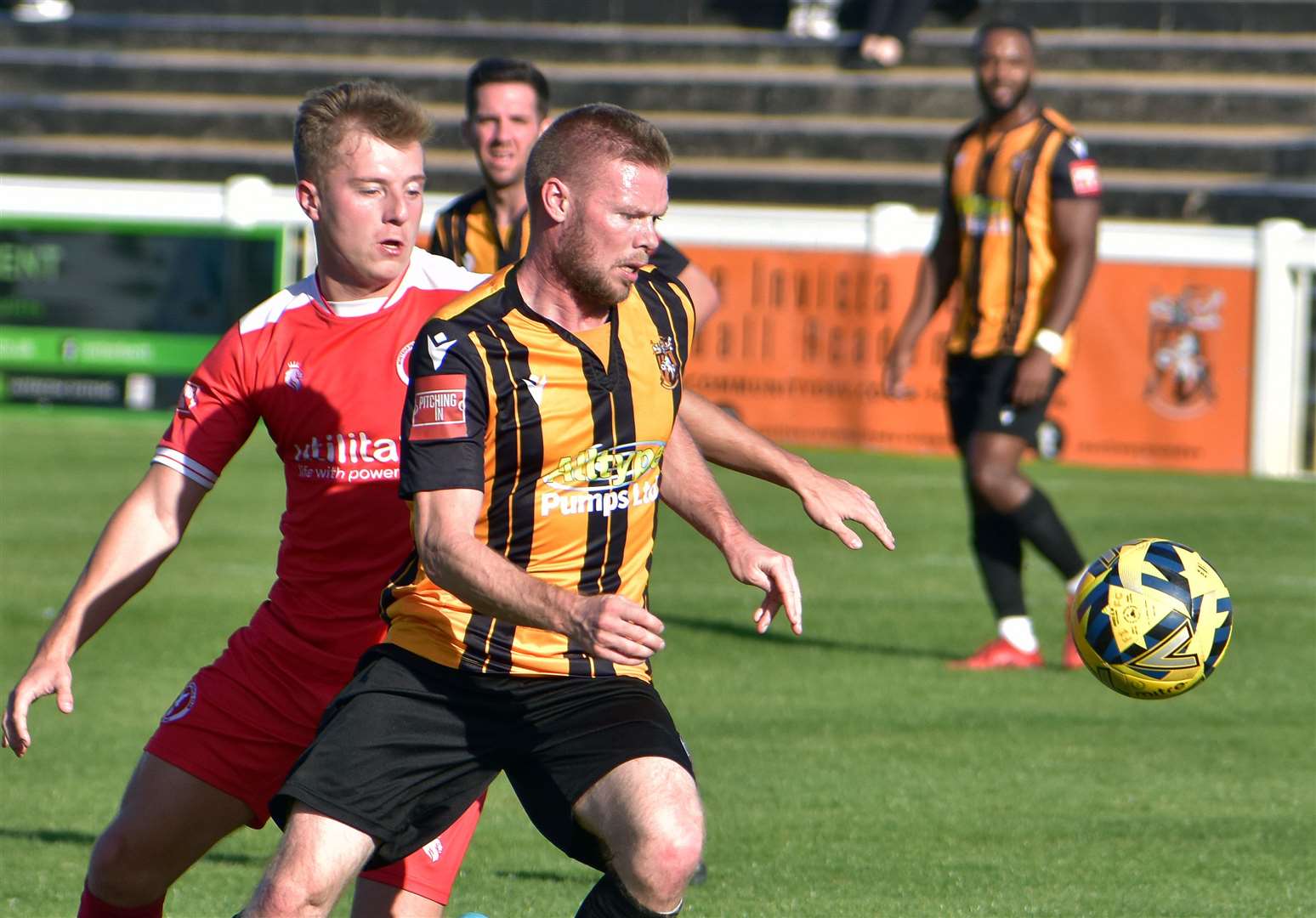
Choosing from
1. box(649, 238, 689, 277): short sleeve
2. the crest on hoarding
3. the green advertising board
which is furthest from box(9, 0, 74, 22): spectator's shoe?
box(649, 238, 689, 277): short sleeve

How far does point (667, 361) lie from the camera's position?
418 centimetres

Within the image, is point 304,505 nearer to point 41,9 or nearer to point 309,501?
point 309,501

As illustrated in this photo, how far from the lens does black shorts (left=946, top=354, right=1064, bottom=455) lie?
865 centimetres

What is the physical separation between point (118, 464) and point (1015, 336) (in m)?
8.49

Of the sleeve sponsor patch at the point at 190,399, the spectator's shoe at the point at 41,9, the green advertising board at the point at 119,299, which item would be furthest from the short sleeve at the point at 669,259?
the spectator's shoe at the point at 41,9

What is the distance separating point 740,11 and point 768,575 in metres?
21.2

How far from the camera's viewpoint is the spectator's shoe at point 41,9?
26047 mm

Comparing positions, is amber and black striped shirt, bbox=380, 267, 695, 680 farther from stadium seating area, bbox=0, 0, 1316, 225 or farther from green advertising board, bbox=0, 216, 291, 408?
stadium seating area, bbox=0, 0, 1316, 225

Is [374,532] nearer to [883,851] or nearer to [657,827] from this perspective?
[657,827]

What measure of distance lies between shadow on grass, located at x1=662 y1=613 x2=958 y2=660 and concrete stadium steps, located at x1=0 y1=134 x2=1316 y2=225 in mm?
11613

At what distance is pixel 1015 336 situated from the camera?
29.1 ft

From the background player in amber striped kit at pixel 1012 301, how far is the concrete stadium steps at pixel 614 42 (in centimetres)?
1397

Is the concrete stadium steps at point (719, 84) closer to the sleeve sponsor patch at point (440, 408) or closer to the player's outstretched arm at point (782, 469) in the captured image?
the player's outstretched arm at point (782, 469)

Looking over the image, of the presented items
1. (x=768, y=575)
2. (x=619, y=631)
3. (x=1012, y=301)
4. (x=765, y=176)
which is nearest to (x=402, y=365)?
(x=768, y=575)
